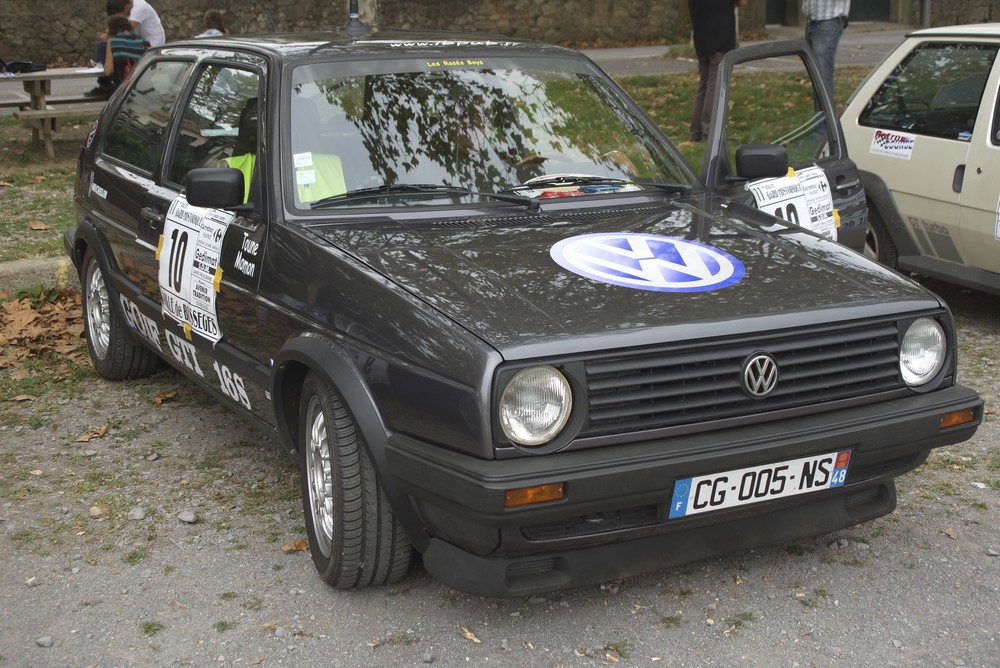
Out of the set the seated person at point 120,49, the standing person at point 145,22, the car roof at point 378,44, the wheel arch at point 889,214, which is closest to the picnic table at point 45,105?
the seated person at point 120,49

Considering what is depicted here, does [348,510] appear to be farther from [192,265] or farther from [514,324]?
[192,265]

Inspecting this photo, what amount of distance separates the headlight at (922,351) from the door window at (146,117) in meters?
3.30

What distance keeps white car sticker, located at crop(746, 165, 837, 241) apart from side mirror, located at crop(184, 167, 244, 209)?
6.93 ft

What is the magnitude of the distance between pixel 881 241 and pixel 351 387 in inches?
183

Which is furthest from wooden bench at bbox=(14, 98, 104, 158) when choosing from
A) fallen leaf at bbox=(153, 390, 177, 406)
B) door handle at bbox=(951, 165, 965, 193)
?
door handle at bbox=(951, 165, 965, 193)

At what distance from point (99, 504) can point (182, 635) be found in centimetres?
121

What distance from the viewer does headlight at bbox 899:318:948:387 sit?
3.70m

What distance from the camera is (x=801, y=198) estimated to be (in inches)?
203

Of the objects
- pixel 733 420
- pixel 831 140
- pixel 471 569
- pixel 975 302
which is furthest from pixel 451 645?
pixel 975 302

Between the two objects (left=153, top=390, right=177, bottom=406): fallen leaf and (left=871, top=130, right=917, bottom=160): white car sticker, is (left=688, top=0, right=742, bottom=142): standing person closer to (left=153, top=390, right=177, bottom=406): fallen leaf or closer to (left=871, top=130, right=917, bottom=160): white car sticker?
(left=871, top=130, right=917, bottom=160): white car sticker

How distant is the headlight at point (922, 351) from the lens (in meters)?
3.70

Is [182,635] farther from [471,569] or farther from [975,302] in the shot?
[975,302]

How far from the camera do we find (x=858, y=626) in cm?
358

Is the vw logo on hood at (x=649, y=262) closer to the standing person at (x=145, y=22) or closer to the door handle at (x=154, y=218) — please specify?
the door handle at (x=154, y=218)
